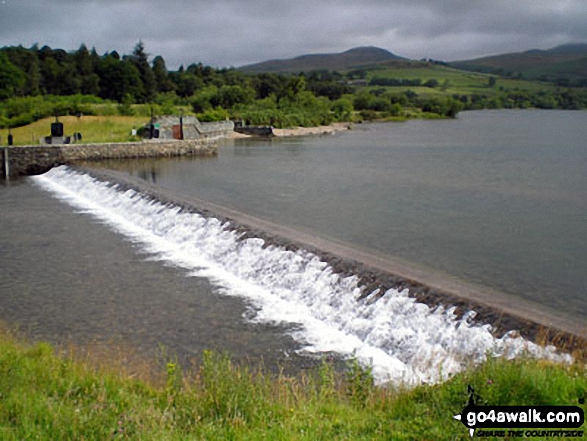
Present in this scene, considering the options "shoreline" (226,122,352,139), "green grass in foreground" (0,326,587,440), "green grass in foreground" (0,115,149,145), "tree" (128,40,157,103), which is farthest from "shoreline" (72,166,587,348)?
"tree" (128,40,157,103)

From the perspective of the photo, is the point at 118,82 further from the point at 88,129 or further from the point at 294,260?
the point at 294,260

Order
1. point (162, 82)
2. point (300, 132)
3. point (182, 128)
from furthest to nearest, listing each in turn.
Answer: point (162, 82), point (300, 132), point (182, 128)

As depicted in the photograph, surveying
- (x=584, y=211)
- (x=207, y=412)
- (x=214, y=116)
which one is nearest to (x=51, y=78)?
(x=214, y=116)

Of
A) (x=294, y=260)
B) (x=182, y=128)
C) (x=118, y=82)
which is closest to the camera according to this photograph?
(x=294, y=260)

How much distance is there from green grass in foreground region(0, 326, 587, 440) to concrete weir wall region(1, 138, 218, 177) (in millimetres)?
27733

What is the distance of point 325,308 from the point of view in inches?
417

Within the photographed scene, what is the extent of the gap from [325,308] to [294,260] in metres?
1.88

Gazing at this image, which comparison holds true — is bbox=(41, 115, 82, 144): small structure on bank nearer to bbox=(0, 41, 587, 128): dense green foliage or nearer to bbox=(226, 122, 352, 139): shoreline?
bbox=(0, 41, 587, 128): dense green foliage

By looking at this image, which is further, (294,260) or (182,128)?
(182,128)

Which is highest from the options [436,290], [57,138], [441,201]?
[57,138]

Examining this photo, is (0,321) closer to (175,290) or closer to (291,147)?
(175,290)

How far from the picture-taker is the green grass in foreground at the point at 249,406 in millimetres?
4793

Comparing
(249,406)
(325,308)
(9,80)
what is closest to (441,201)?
(325,308)

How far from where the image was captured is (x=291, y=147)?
46156mm
